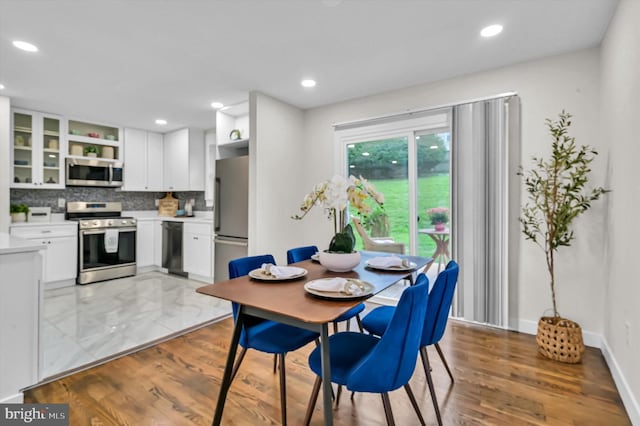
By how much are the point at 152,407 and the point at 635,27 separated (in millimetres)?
3435

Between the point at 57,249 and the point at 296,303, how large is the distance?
15.3 feet

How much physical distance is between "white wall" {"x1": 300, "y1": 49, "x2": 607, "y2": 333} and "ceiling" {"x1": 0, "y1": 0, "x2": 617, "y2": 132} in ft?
0.44

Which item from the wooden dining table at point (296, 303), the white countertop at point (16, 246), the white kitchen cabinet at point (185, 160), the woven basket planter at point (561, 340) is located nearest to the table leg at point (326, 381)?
the wooden dining table at point (296, 303)

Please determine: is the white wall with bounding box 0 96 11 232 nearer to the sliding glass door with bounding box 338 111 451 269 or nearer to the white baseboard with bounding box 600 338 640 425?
the sliding glass door with bounding box 338 111 451 269

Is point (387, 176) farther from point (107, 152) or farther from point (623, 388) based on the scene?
point (107, 152)

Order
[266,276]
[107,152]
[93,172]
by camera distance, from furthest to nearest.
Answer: [107,152] → [93,172] → [266,276]

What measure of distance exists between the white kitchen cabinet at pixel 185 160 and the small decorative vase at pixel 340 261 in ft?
13.6

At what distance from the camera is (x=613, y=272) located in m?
Result: 2.21

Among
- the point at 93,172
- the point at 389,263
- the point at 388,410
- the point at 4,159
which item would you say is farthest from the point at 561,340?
the point at 93,172

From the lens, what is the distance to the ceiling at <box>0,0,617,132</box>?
2.08 metres

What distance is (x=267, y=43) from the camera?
2.52 meters

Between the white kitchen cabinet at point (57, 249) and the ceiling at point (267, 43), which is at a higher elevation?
the ceiling at point (267, 43)

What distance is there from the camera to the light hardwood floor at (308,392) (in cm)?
175

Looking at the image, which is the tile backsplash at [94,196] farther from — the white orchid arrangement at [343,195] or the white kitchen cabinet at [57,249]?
the white orchid arrangement at [343,195]
